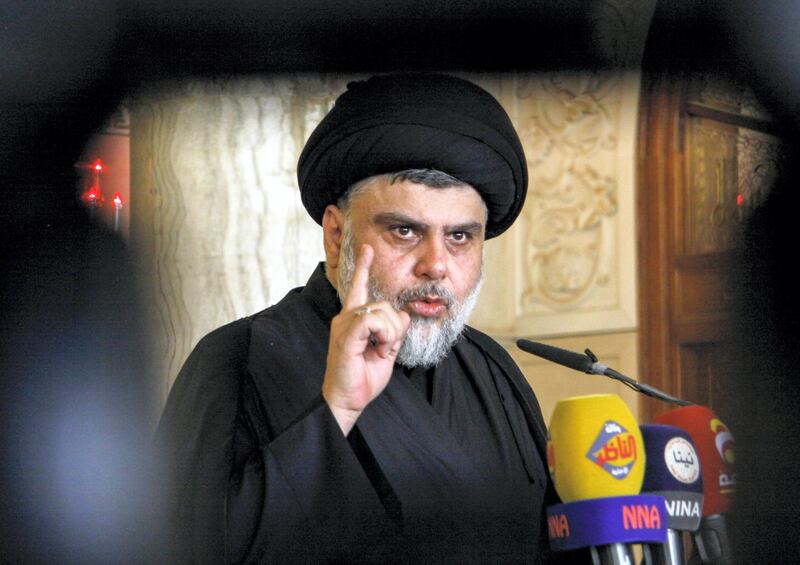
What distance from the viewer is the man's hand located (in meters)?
1.05

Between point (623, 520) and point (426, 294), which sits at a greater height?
point (426, 294)

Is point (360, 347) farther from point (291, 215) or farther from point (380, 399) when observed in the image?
point (291, 215)

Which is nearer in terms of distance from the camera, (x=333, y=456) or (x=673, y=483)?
(x=673, y=483)

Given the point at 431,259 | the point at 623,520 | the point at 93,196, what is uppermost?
the point at 93,196

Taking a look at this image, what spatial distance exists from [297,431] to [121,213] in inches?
17.4

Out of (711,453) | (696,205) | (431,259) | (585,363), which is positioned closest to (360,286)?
(431,259)

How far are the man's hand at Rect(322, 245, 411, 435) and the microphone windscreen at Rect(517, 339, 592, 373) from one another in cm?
25

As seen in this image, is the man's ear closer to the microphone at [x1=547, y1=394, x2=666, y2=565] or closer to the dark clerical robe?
the dark clerical robe

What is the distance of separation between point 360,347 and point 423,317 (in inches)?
9.2

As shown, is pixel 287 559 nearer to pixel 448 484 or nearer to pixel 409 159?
pixel 448 484

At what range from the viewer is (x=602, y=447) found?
93cm

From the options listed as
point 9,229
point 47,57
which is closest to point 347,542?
point 9,229

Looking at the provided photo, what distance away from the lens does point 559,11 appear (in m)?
1.46

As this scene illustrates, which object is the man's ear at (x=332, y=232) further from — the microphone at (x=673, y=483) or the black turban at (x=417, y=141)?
the microphone at (x=673, y=483)
